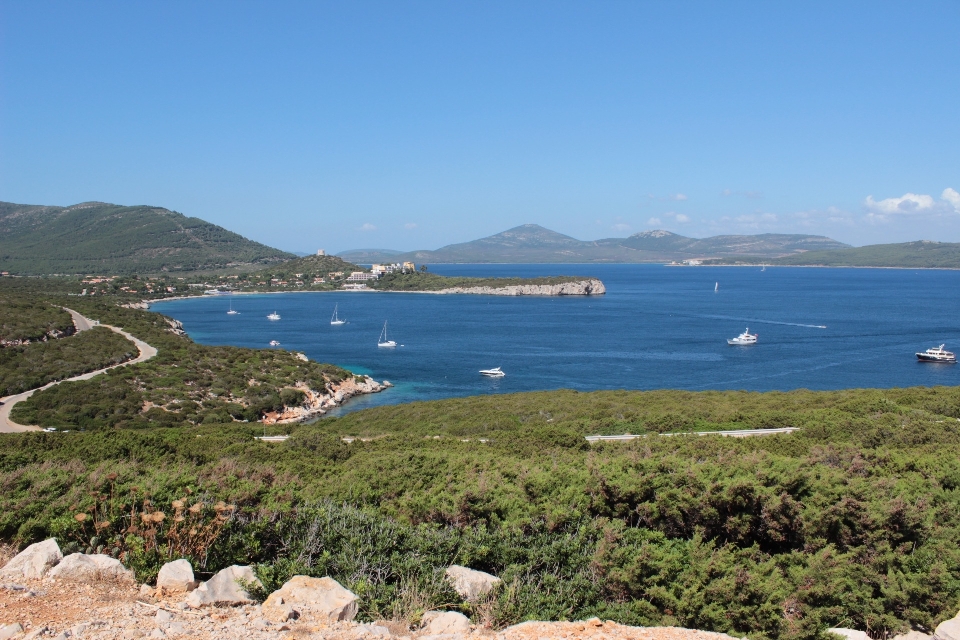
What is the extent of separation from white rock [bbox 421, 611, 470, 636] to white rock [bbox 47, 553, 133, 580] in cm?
266

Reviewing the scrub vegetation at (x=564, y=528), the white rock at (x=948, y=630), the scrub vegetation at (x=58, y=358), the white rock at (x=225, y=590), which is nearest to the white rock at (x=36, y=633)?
the white rock at (x=225, y=590)

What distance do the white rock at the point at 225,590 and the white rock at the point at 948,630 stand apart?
20.6ft

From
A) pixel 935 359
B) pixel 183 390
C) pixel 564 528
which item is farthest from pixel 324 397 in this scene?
pixel 935 359

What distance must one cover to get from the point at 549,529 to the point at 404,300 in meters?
118

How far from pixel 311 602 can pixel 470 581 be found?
1.51 m

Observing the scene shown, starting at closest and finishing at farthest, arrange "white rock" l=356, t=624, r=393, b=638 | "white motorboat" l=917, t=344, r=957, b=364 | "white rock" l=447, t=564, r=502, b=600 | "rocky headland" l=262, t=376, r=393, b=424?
"white rock" l=356, t=624, r=393, b=638
"white rock" l=447, t=564, r=502, b=600
"rocky headland" l=262, t=376, r=393, b=424
"white motorboat" l=917, t=344, r=957, b=364

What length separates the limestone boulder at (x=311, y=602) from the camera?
16.9 ft

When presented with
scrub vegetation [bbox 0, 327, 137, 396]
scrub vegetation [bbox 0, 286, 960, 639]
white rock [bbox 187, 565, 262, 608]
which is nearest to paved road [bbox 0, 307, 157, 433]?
scrub vegetation [bbox 0, 327, 137, 396]

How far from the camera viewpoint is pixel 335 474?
34.2 feet

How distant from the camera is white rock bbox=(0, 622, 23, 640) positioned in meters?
4.41

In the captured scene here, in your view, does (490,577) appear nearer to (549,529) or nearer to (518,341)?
(549,529)

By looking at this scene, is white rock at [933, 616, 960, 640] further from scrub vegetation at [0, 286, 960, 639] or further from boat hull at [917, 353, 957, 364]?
boat hull at [917, 353, 957, 364]

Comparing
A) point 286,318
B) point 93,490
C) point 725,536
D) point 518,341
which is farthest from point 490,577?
point 286,318

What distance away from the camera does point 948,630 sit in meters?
5.95
